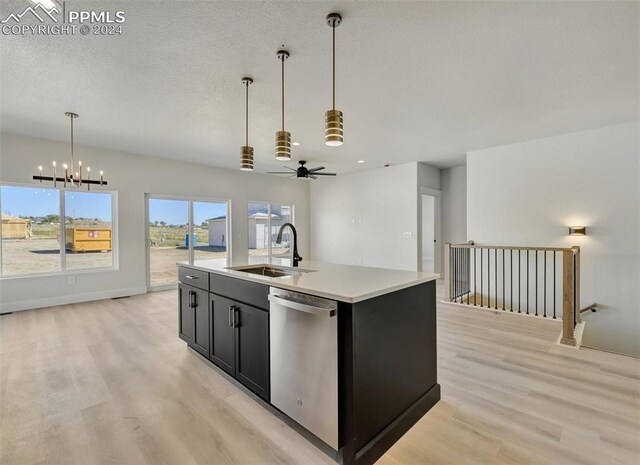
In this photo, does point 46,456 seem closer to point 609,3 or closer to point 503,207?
point 609,3

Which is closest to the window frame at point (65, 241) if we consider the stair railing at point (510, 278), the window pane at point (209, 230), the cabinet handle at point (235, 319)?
the window pane at point (209, 230)

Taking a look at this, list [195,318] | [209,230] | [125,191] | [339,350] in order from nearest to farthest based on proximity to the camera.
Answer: [339,350] → [195,318] → [125,191] → [209,230]

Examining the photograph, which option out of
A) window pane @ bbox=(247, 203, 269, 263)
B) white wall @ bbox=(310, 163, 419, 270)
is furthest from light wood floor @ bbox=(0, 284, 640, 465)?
window pane @ bbox=(247, 203, 269, 263)

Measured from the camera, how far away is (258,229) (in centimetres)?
784

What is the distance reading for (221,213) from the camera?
23.1 feet

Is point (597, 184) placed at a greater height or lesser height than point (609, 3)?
lesser

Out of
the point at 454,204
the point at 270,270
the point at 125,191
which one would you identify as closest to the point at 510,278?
the point at 454,204

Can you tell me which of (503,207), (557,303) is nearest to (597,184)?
(503,207)

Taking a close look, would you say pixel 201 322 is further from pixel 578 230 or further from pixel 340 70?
pixel 578 230

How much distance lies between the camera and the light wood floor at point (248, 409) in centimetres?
166

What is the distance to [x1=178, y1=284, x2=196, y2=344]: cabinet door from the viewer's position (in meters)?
2.90

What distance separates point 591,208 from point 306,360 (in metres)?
5.18

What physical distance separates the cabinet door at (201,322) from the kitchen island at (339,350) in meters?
0.33

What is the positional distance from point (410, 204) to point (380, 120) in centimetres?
297
